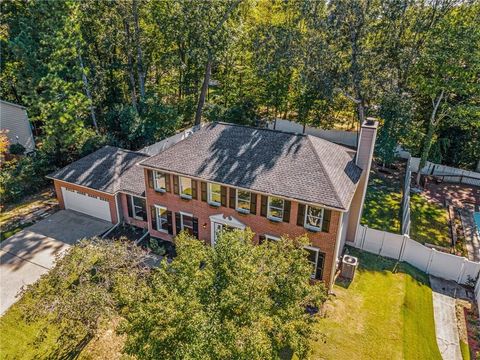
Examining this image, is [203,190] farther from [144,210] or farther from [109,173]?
[109,173]

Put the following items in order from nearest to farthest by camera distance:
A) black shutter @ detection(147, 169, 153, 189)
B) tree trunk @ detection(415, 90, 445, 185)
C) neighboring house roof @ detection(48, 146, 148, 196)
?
black shutter @ detection(147, 169, 153, 189) → neighboring house roof @ detection(48, 146, 148, 196) → tree trunk @ detection(415, 90, 445, 185)

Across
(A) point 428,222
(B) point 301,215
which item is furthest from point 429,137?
(B) point 301,215

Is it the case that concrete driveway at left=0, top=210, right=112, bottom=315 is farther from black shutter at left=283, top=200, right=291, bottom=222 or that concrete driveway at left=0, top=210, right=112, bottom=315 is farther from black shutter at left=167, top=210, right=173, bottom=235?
black shutter at left=283, top=200, right=291, bottom=222

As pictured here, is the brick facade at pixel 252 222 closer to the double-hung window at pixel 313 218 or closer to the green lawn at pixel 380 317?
the double-hung window at pixel 313 218

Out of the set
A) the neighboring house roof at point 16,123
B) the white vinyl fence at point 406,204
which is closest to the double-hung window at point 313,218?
the white vinyl fence at point 406,204

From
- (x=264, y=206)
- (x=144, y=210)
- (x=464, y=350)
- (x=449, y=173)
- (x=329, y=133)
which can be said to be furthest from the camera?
(x=329, y=133)

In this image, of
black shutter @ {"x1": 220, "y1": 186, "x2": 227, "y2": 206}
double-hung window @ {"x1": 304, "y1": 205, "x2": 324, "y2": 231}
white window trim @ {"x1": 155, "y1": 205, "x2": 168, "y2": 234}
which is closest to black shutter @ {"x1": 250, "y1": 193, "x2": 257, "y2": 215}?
black shutter @ {"x1": 220, "y1": 186, "x2": 227, "y2": 206}

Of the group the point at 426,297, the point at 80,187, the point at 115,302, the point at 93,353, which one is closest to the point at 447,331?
the point at 426,297
